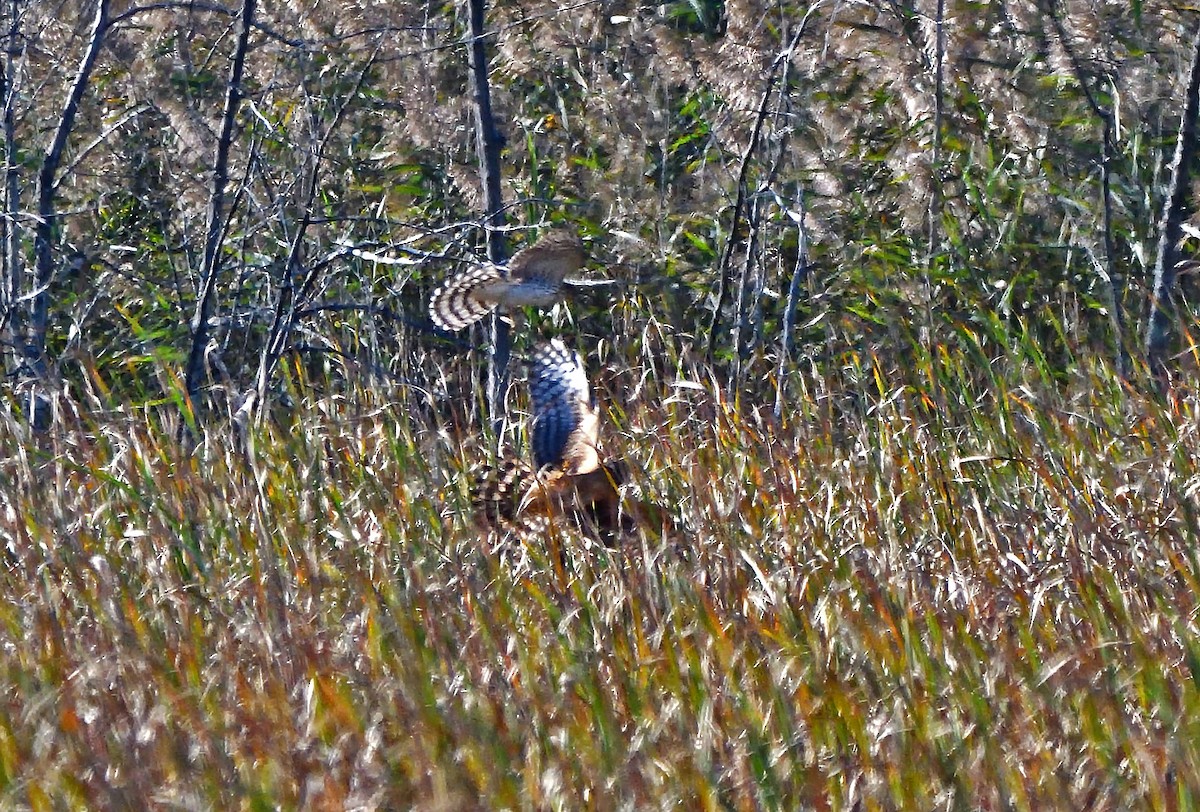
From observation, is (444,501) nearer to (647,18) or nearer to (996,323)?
(996,323)

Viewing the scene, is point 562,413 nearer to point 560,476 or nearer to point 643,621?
point 560,476

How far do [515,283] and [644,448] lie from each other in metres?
0.54

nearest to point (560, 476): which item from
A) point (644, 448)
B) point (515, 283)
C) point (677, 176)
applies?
point (644, 448)

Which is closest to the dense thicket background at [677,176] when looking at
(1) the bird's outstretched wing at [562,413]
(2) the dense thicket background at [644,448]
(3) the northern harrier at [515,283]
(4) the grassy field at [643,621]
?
(2) the dense thicket background at [644,448]

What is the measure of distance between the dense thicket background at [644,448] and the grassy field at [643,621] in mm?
13

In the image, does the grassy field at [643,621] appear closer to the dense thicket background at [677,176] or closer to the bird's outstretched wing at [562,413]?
the bird's outstretched wing at [562,413]

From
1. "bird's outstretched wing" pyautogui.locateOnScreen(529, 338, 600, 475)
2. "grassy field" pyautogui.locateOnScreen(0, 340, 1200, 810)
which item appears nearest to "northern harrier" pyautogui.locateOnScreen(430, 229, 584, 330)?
"bird's outstretched wing" pyautogui.locateOnScreen(529, 338, 600, 475)

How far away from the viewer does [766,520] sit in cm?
380

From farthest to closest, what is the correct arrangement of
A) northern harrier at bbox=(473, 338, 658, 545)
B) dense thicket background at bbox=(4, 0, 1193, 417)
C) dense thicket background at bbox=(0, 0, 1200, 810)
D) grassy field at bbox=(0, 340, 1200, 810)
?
dense thicket background at bbox=(4, 0, 1193, 417), northern harrier at bbox=(473, 338, 658, 545), dense thicket background at bbox=(0, 0, 1200, 810), grassy field at bbox=(0, 340, 1200, 810)

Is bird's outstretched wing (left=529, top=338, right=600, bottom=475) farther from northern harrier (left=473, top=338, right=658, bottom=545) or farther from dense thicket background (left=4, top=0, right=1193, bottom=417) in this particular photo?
dense thicket background (left=4, top=0, right=1193, bottom=417)

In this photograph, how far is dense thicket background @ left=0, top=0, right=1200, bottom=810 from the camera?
8.54 feet

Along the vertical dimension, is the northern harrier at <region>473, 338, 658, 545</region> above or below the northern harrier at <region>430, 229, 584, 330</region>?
below

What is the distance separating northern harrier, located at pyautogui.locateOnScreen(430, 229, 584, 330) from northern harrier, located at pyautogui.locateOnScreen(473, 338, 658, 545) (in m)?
0.14

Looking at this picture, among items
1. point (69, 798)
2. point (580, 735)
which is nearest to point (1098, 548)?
point (580, 735)
